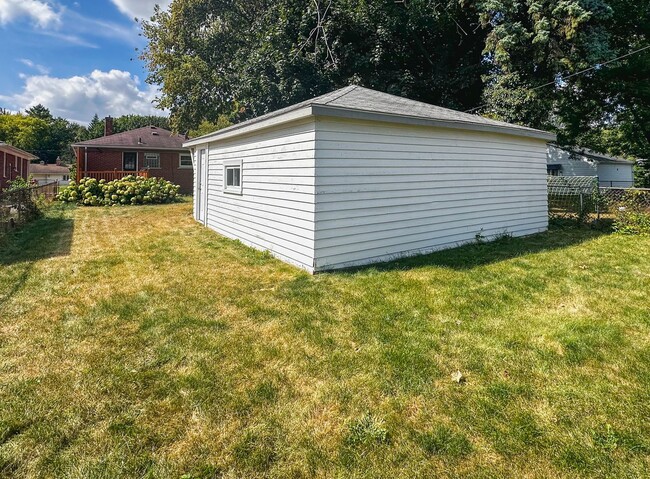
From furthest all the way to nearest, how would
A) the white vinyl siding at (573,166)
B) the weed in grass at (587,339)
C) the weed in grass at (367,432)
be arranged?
the white vinyl siding at (573,166) → the weed in grass at (587,339) → the weed in grass at (367,432)

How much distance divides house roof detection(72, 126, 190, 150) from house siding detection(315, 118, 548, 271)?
1862 cm

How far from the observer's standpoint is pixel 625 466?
1899mm

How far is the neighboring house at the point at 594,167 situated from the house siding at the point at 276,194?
2081 cm

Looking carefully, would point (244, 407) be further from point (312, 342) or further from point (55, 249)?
point (55, 249)

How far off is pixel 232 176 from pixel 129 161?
55.7 feet

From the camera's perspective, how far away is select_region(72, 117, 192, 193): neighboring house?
21.0 metres

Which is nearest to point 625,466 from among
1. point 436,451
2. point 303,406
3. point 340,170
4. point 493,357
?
point 436,451

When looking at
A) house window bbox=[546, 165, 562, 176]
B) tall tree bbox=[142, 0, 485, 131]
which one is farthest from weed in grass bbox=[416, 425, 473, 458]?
house window bbox=[546, 165, 562, 176]

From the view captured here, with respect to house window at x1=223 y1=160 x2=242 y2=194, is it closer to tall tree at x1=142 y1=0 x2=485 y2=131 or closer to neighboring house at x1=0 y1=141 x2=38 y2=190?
tall tree at x1=142 y1=0 x2=485 y2=131

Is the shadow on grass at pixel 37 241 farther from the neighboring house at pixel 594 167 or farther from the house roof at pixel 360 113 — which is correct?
the neighboring house at pixel 594 167

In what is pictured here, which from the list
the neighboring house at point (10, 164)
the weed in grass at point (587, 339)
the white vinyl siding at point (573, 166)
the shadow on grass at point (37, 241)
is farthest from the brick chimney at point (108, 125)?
the white vinyl siding at point (573, 166)

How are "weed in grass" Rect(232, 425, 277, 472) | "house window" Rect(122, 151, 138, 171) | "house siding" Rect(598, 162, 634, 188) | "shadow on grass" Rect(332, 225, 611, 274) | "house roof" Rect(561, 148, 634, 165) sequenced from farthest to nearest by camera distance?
1. "house siding" Rect(598, 162, 634, 188)
2. "house roof" Rect(561, 148, 634, 165)
3. "house window" Rect(122, 151, 138, 171)
4. "shadow on grass" Rect(332, 225, 611, 274)
5. "weed in grass" Rect(232, 425, 277, 472)

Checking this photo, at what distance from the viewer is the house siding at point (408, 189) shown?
5.44m

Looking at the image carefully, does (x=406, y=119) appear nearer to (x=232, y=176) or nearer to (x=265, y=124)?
(x=265, y=124)
